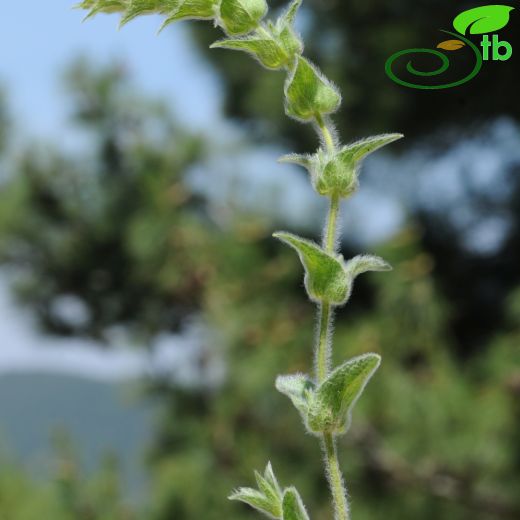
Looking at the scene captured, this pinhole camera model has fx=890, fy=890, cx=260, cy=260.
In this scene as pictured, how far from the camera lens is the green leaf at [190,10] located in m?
0.19

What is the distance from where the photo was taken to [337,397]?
0.18 m

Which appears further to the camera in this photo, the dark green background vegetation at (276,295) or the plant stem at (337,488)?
the dark green background vegetation at (276,295)

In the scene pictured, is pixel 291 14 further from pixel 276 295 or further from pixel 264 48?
pixel 276 295

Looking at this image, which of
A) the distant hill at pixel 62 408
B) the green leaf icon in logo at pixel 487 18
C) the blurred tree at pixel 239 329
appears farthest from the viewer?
the distant hill at pixel 62 408

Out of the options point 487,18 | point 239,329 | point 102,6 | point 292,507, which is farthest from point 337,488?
point 239,329

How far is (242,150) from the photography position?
2088mm

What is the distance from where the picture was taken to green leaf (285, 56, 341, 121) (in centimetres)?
19

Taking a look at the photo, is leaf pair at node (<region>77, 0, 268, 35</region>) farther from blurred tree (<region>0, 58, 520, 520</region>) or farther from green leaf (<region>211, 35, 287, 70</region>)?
blurred tree (<region>0, 58, 520, 520</region>)

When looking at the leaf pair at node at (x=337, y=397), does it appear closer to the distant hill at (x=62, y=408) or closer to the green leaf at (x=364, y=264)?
the green leaf at (x=364, y=264)

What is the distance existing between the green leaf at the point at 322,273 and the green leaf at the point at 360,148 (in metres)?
0.02

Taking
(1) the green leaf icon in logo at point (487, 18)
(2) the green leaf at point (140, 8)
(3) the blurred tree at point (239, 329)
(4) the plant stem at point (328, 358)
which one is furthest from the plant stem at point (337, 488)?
(3) the blurred tree at point (239, 329)

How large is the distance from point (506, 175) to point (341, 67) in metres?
0.44

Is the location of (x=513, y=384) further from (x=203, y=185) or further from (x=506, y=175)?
(x=203, y=185)

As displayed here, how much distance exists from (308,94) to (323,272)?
4cm
